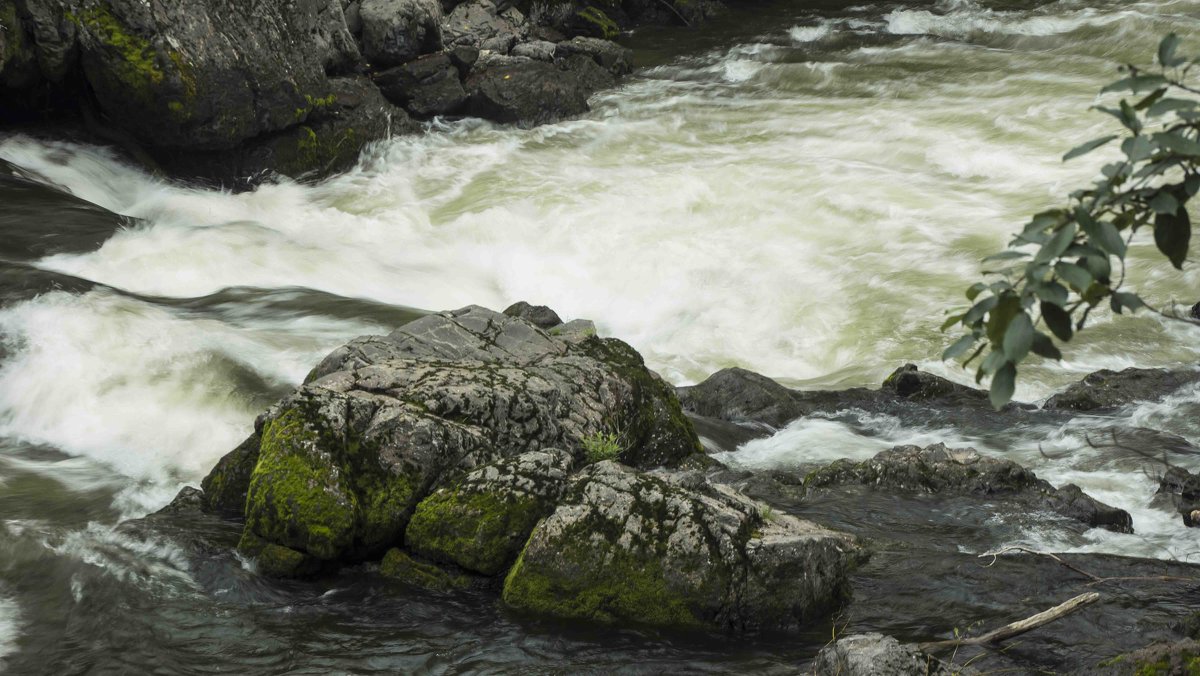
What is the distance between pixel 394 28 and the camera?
17516 mm

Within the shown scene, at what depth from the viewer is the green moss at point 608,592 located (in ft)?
18.5

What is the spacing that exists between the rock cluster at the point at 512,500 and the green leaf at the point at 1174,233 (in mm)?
3139

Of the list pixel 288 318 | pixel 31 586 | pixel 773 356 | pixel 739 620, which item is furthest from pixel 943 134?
pixel 31 586

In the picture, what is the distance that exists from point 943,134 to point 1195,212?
4.05 m

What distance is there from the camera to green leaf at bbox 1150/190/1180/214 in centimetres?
268

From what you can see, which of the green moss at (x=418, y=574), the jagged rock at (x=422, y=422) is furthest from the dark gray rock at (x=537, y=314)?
the green moss at (x=418, y=574)

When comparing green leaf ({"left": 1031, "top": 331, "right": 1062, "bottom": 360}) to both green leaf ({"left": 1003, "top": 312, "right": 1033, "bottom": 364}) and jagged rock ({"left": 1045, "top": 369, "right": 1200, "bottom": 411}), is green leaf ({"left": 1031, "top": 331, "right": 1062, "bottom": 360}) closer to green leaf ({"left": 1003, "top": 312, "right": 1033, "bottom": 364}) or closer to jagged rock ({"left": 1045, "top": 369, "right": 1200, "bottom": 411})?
green leaf ({"left": 1003, "top": 312, "right": 1033, "bottom": 364})

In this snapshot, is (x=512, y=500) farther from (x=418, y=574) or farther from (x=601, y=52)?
(x=601, y=52)

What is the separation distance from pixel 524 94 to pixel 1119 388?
37.1 ft

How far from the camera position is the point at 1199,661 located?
162 inches

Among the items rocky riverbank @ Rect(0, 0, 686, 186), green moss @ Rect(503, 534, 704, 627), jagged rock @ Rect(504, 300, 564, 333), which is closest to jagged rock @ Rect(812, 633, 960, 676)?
green moss @ Rect(503, 534, 704, 627)

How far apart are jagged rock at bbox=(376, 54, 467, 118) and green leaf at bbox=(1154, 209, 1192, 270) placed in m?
15.7

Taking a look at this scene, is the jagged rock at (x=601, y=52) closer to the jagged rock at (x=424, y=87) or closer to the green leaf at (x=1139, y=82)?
the jagged rock at (x=424, y=87)

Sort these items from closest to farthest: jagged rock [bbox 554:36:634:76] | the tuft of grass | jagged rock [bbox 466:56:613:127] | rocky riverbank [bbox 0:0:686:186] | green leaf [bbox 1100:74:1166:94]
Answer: green leaf [bbox 1100:74:1166:94]
the tuft of grass
rocky riverbank [bbox 0:0:686:186]
jagged rock [bbox 466:56:613:127]
jagged rock [bbox 554:36:634:76]
